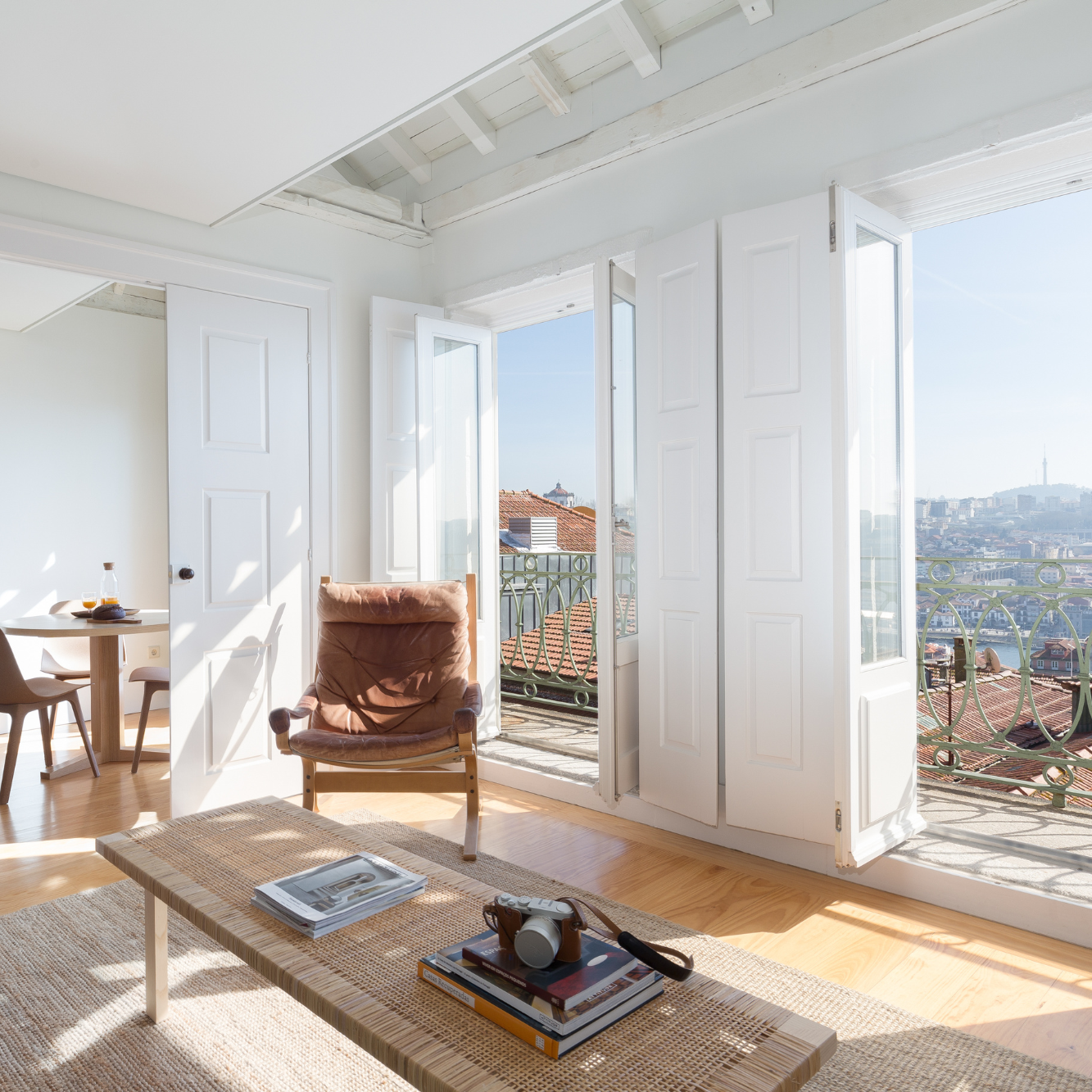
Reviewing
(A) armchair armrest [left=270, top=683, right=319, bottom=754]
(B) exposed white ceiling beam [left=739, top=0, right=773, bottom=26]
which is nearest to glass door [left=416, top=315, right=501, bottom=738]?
(A) armchair armrest [left=270, top=683, right=319, bottom=754]

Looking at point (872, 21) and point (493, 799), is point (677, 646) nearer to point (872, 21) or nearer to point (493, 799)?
point (493, 799)

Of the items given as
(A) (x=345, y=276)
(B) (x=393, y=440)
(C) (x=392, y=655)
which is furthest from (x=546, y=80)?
(C) (x=392, y=655)

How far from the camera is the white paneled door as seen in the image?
348cm

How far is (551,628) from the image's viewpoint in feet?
18.1

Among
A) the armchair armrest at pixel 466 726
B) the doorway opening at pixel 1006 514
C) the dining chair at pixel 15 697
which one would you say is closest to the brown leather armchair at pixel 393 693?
the armchair armrest at pixel 466 726

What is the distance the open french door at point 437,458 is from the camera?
4105mm

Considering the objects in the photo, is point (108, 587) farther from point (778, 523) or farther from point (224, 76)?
point (778, 523)

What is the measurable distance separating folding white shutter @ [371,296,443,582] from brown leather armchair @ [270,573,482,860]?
586mm

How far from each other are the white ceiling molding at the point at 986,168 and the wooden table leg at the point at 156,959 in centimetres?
299

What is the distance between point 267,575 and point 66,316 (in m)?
3.03

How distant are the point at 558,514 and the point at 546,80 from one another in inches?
144

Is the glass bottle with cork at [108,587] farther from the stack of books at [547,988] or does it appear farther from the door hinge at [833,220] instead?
the door hinge at [833,220]

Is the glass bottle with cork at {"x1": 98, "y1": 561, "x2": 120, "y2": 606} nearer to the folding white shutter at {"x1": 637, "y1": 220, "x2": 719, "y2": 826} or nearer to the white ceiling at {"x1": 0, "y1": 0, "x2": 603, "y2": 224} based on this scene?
the white ceiling at {"x1": 0, "y1": 0, "x2": 603, "y2": 224}

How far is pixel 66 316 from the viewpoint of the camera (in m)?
5.39
